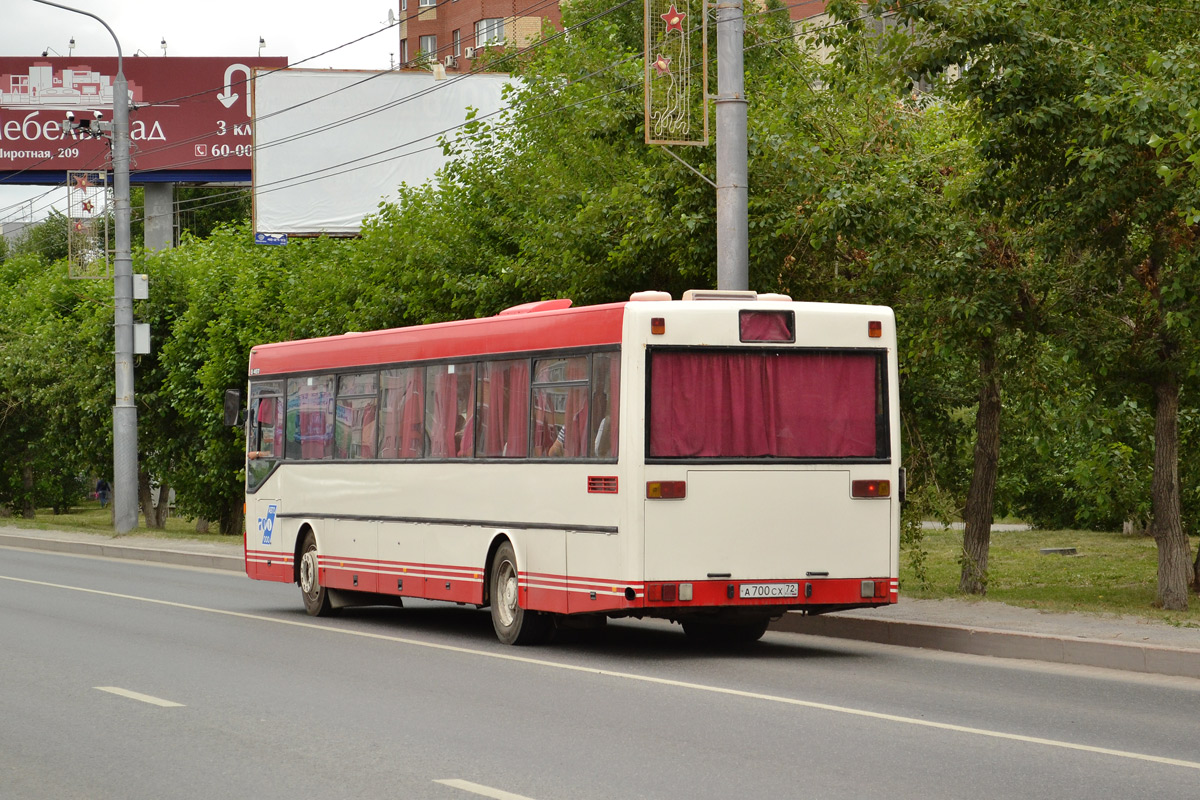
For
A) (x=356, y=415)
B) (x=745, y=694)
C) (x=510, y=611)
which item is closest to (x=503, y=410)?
(x=510, y=611)

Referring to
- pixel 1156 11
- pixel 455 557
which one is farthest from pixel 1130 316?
pixel 455 557

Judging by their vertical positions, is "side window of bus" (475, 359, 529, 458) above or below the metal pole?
below

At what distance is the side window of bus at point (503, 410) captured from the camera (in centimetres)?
1520

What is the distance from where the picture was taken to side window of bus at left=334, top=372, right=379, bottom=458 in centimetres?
1794

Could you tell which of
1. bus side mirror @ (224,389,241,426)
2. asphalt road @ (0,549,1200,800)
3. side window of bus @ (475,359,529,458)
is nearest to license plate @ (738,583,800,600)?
asphalt road @ (0,549,1200,800)

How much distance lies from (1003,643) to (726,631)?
3.07m

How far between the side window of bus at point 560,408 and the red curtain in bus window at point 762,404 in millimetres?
821

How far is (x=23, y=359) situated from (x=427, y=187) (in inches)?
752

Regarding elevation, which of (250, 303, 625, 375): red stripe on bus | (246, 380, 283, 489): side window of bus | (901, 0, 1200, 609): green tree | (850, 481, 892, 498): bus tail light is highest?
(901, 0, 1200, 609): green tree

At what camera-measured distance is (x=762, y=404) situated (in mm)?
14086

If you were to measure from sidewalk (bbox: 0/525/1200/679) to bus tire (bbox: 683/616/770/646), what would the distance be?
0.63 meters

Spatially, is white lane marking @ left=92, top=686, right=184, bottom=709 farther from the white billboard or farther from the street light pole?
the white billboard

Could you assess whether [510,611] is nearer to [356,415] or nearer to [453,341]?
[453,341]

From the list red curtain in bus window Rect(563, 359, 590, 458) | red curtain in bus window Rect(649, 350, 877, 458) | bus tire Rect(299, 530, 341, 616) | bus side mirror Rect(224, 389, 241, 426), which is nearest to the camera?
red curtain in bus window Rect(649, 350, 877, 458)
